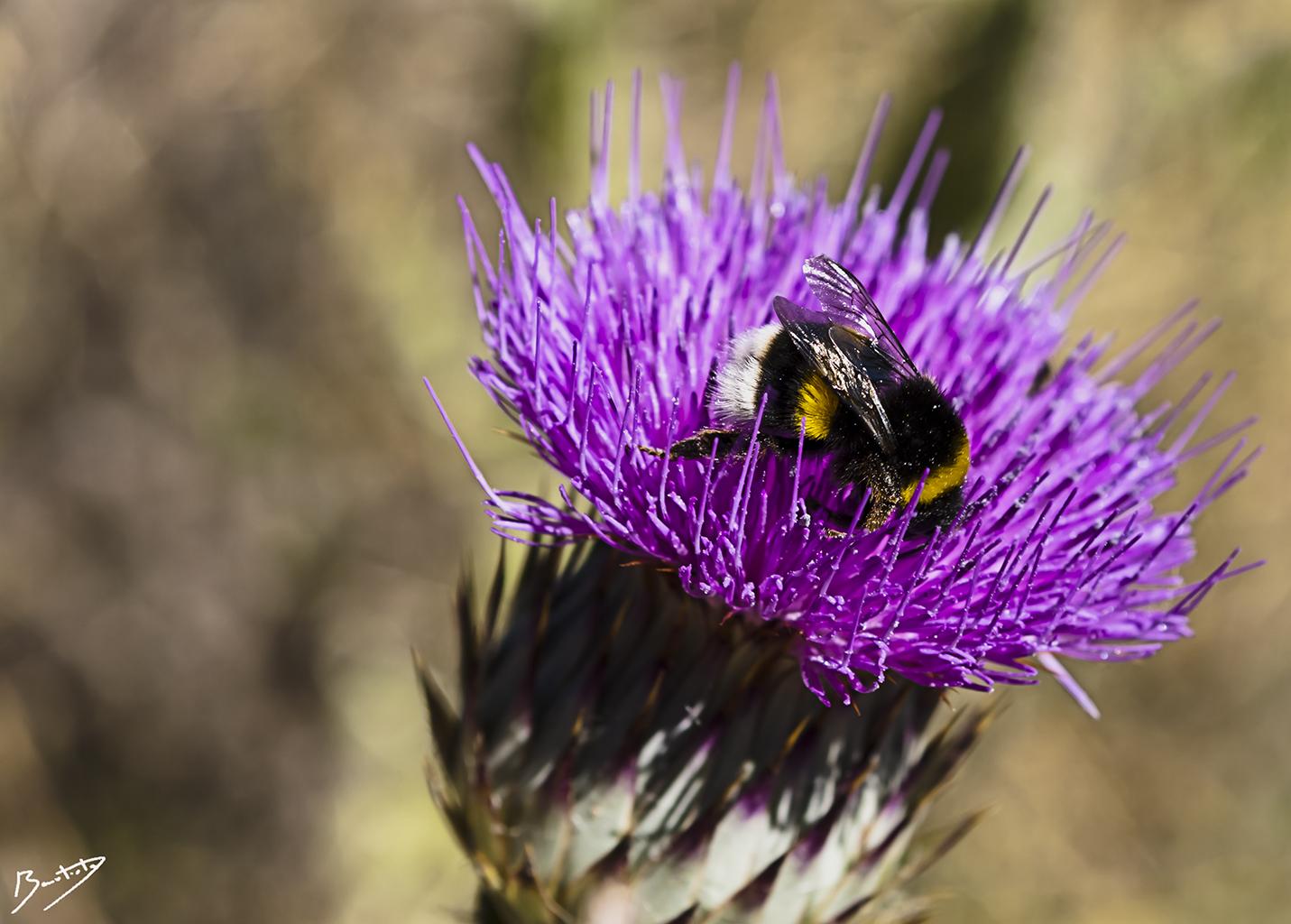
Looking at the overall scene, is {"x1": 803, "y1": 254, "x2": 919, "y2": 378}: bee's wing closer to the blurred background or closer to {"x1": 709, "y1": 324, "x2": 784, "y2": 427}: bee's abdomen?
{"x1": 709, "y1": 324, "x2": 784, "y2": 427}: bee's abdomen

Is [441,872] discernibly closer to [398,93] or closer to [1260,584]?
[398,93]

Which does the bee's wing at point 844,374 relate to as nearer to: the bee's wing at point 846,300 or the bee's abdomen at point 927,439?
the bee's abdomen at point 927,439

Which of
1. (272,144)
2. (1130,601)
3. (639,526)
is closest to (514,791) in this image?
(639,526)

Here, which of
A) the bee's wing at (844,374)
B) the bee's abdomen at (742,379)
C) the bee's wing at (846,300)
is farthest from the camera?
the bee's wing at (846,300)

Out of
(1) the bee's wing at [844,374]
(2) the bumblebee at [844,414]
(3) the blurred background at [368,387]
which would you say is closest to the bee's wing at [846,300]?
(2) the bumblebee at [844,414]
